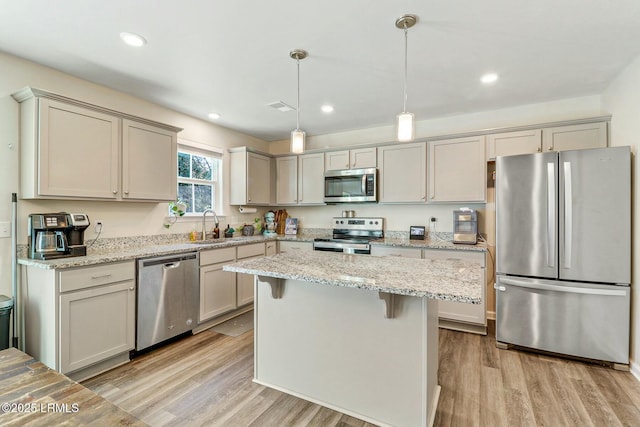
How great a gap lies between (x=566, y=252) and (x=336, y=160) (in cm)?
280

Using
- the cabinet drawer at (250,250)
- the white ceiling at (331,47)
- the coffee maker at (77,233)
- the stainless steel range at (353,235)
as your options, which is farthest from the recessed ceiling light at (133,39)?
the stainless steel range at (353,235)

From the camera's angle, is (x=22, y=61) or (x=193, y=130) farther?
(x=193, y=130)

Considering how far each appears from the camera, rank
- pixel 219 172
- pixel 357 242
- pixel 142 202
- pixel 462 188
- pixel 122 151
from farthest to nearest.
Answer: pixel 219 172, pixel 357 242, pixel 462 188, pixel 142 202, pixel 122 151

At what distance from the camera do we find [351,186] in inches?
165

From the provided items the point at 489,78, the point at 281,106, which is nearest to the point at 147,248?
the point at 281,106

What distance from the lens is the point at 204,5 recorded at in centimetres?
184

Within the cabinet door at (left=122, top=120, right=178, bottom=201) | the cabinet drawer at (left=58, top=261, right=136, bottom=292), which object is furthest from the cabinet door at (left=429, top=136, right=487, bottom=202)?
the cabinet drawer at (left=58, top=261, right=136, bottom=292)

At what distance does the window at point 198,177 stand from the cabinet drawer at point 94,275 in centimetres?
139

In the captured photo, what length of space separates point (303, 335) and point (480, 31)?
2.41m

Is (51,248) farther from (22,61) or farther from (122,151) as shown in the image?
(22,61)

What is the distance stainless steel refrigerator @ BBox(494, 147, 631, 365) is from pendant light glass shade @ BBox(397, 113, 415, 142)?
1511 mm

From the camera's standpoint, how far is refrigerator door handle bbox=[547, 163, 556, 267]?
8.76 ft

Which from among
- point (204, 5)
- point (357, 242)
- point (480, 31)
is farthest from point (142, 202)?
point (480, 31)

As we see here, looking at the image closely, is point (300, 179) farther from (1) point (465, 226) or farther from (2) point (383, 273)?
(2) point (383, 273)
